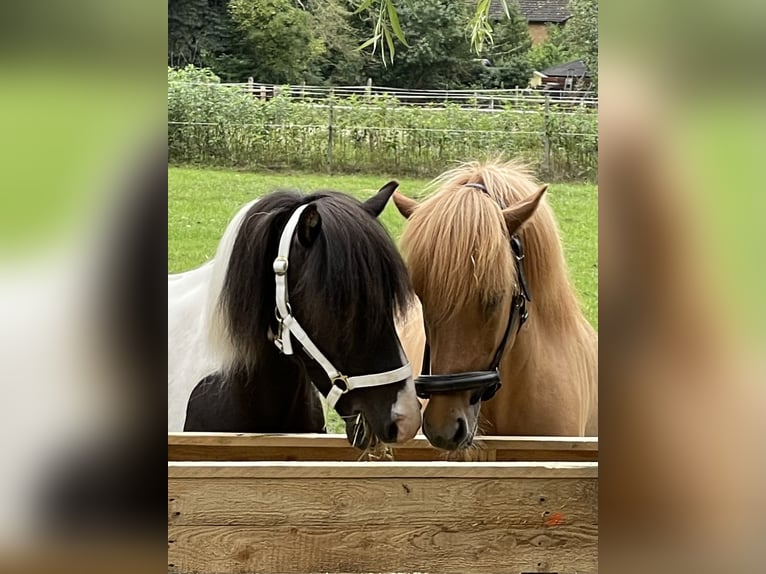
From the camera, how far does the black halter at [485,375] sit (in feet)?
4.99

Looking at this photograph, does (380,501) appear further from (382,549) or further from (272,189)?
(272,189)

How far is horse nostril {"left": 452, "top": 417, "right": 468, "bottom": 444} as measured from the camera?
60.9 inches

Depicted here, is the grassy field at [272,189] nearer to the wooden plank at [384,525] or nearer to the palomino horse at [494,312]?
the palomino horse at [494,312]

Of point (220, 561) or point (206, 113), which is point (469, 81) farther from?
point (220, 561)

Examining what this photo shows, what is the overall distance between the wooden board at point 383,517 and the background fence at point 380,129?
83 cm

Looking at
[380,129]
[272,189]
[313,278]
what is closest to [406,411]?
[313,278]

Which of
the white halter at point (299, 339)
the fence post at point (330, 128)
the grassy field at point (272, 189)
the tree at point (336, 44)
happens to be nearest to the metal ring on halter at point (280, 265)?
the white halter at point (299, 339)

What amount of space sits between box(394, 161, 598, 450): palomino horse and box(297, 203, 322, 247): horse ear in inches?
9.2

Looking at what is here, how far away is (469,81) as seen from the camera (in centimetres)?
185

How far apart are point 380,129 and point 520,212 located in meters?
0.53

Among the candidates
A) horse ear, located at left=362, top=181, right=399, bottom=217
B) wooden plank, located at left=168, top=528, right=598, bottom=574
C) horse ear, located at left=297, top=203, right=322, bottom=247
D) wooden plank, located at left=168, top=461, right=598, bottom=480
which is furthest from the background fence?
wooden plank, located at left=168, top=528, right=598, bottom=574

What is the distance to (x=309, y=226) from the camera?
4.91ft

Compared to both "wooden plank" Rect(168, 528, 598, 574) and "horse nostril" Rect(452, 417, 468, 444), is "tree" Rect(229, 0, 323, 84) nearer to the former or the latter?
"horse nostril" Rect(452, 417, 468, 444)
